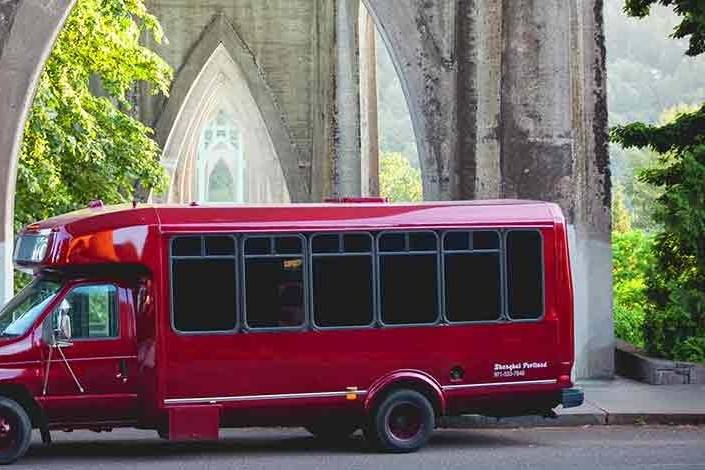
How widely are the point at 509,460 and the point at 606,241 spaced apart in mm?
9104

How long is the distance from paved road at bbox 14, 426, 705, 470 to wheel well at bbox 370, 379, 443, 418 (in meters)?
0.41

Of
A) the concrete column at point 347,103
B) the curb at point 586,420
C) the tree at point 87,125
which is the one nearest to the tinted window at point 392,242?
the curb at point 586,420

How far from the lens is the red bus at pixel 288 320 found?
51.5ft

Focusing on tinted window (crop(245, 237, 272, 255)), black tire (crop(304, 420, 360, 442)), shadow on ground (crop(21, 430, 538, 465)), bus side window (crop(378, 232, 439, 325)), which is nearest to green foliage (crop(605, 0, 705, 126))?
shadow on ground (crop(21, 430, 538, 465))

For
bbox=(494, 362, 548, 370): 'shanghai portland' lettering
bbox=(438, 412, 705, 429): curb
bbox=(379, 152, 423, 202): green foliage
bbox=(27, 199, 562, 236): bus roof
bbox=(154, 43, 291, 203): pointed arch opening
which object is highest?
bbox=(379, 152, 423, 202): green foliage

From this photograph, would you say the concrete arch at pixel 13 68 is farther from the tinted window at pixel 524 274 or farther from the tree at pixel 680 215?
the tinted window at pixel 524 274

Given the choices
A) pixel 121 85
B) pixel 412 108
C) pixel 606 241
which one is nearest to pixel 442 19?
pixel 412 108

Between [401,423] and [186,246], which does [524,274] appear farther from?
[186,246]

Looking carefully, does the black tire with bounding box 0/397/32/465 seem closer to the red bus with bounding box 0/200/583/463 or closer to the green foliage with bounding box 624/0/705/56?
the red bus with bounding box 0/200/583/463

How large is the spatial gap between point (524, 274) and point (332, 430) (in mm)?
2418

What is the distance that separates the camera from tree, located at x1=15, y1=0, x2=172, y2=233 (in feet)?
96.9

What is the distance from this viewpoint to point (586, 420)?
18641 mm

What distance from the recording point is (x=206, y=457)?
A: 1606 cm

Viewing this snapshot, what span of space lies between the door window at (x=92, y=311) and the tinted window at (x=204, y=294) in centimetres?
56
